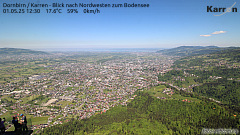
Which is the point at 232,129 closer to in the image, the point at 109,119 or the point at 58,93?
the point at 109,119

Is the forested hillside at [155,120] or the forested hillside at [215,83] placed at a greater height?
the forested hillside at [215,83]

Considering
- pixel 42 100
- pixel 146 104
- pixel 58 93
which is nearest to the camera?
pixel 146 104

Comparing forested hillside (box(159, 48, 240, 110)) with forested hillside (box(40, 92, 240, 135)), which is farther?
forested hillside (box(159, 48, 240, 110))

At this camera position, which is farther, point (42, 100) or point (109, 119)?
point (42, 100)

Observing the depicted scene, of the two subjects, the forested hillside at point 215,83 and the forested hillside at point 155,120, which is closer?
the forested hillside at point 155,120

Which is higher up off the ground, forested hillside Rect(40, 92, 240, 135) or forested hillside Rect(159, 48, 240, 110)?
forested hillside Rect(159, 48, 240, 110)

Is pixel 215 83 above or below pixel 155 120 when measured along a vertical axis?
above

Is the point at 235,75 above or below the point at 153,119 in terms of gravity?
above

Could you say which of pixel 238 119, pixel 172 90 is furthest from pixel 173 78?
pixel 238 119

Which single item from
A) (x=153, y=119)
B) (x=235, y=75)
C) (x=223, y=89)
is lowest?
(x=153, y=119)

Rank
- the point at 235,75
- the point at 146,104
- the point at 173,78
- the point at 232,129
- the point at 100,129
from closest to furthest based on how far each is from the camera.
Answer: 1. the point at 232,129
2. the point at 100,129
3. the point at 146,104
4. the point at 235,75
5. the point at 173,78

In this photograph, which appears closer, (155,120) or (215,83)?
(155,120)
